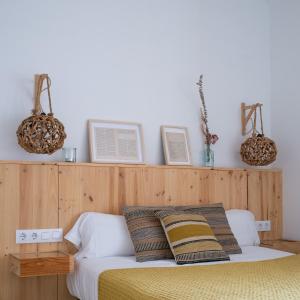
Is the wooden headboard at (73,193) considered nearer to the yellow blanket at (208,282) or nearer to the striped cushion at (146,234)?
the striped cushion at (146,234)

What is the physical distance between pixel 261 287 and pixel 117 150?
1.60 metres

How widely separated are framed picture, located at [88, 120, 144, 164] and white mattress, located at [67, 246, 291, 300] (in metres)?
0.72

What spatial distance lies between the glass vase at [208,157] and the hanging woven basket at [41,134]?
4.03 ft

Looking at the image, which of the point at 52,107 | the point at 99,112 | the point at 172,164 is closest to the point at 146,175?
the point at 172,164

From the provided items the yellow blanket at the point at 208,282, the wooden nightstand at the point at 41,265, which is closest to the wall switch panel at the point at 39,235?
the wooden nightstand at the point at 41,265

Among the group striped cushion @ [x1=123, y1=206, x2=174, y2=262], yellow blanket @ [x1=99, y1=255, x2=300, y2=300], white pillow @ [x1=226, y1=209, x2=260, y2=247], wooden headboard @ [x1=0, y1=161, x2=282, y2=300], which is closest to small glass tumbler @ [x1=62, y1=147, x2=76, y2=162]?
wooden headboard @ [x1=0, y1=161, x2=282, y2=300]

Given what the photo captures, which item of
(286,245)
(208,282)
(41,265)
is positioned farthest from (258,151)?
(41,265)

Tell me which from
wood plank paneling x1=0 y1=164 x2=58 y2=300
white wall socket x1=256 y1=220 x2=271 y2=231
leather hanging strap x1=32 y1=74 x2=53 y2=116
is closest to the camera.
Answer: wood plank paneling x1=0 y1=164 x2=58 y2=300

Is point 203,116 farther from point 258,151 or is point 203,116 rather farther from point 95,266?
point 95,266

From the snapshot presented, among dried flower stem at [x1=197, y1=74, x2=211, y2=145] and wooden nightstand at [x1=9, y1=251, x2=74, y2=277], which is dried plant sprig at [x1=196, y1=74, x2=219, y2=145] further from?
wooden nightstand at [x1=9, y1=251, x2=74, y2=277]

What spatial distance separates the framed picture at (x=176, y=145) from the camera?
3.58 m

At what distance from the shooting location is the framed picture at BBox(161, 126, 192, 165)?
358 cm

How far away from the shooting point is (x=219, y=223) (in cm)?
325

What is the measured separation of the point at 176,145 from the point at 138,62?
68cm
